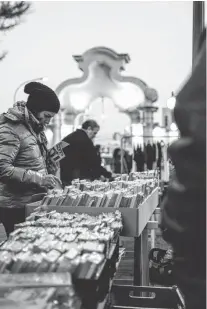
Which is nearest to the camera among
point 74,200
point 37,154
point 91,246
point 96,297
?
point 96,297

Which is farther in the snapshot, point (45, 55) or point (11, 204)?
point (45, 55)

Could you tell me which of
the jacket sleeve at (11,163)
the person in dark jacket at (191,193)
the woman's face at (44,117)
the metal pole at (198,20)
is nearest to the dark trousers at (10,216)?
the jacket sleeve at (11,163)

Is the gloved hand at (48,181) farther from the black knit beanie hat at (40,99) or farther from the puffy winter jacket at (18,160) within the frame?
the black knit beanie hat at (40,99)

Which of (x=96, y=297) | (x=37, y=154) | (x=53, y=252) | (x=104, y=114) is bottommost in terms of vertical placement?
(x=96, y=297)

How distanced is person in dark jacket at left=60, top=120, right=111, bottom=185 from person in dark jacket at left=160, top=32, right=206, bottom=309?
4.59 metres

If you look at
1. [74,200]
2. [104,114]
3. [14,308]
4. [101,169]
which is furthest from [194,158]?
[104,114]

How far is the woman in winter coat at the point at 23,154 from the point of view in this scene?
3.30 m

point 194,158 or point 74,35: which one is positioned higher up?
point 74,35

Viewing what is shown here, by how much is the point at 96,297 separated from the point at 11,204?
1843 mm

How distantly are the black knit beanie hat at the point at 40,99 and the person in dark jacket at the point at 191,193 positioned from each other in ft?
6.76

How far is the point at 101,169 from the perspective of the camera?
6445 mm

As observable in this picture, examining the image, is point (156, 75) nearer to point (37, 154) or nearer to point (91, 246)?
point (37, 154)

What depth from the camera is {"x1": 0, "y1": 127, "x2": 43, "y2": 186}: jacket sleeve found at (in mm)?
3277

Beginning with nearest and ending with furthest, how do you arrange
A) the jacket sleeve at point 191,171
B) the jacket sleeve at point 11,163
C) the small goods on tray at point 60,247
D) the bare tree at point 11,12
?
the jacket sleeve at point 191,171 < the small goods on tray at point 60,247 < the jacket sleeve at point 11,163 < the bare tree at point 11,12
